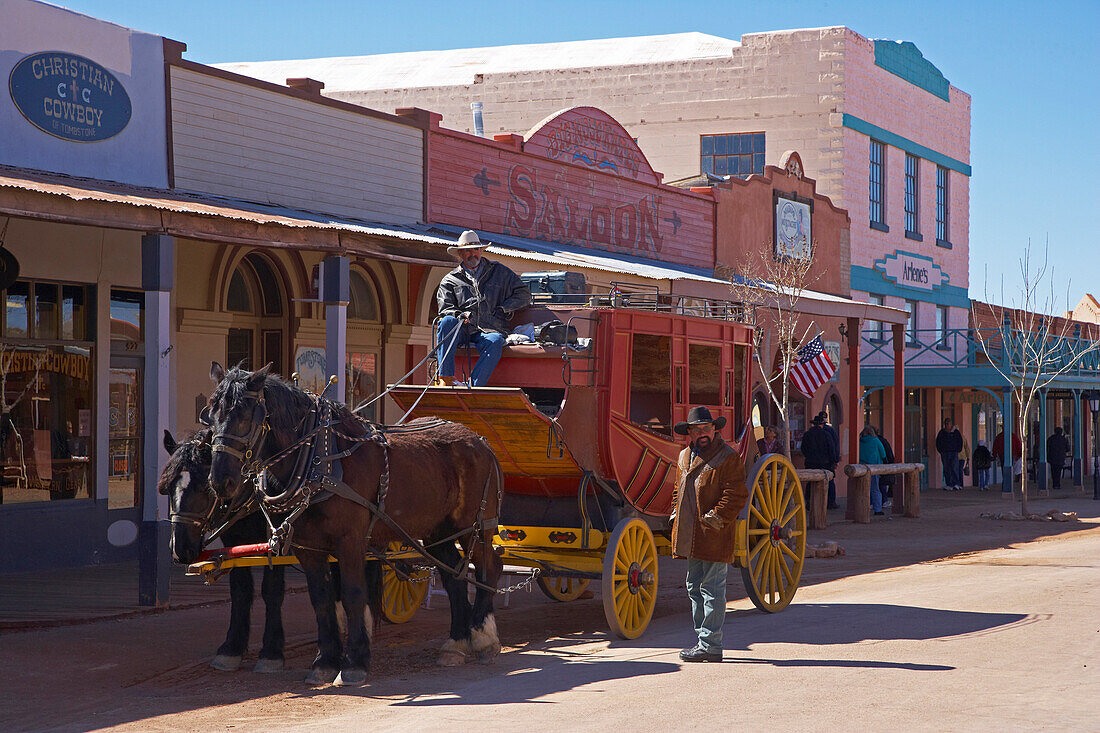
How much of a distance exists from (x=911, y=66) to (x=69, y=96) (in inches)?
1031

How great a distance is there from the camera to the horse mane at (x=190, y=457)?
776 centimetres

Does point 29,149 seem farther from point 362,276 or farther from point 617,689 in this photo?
point 617,689

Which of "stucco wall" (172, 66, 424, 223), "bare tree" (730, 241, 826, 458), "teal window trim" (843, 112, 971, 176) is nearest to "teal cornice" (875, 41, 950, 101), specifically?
"teal window trim" (843, 112, 971, 176)

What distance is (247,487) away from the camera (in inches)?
313

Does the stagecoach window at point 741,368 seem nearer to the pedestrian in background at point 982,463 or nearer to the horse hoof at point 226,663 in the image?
the horse hoof at point 226,663

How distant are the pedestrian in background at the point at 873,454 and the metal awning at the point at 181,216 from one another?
11634 millimetres

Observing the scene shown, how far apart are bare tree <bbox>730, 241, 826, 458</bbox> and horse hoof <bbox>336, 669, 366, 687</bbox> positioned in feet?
31.9

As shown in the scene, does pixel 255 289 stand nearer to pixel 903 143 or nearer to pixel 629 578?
pixel 629 578

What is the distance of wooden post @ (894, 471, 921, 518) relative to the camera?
22.4m

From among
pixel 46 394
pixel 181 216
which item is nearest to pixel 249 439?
pixel 181 216

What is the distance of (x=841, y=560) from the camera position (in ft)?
51.4

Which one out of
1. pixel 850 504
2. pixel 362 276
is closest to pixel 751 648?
pixel 362 276

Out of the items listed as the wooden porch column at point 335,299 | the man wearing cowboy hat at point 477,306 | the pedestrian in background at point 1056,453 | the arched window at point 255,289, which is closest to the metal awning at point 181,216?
the wooden porch column at point 335,299

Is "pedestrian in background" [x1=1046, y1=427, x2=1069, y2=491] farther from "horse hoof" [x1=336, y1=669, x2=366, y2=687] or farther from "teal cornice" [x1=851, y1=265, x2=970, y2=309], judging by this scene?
"horse hoof" [x1=336, y1=669, x2=366, y2=687]
